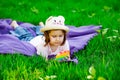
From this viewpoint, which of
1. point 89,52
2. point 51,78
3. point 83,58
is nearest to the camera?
point 51,78

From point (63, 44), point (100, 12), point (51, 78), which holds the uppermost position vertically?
point (100, 12)

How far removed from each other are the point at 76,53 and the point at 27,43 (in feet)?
2.26

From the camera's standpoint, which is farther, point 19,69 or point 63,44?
point 63,44

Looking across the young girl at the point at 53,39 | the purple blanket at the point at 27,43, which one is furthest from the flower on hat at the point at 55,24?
the purple blanket at the point at 27,43

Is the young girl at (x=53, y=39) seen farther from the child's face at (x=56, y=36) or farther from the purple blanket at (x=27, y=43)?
the purple blanket at (x=27, y=43)

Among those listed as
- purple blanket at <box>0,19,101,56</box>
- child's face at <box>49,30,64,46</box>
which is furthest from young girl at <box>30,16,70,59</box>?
purple blanket at <box>0,19,101,56</box>

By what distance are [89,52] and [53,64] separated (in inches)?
39.5

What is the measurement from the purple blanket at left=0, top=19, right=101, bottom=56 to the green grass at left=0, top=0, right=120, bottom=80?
0.14 m

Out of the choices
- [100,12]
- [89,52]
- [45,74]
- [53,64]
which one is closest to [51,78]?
[45,74]

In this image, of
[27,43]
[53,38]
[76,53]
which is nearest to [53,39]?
[53,38]

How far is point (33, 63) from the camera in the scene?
4391mm

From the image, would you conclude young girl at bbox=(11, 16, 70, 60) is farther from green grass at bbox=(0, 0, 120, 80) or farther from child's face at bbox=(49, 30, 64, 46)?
green grass at bbox=(0, 0, 120, 80)

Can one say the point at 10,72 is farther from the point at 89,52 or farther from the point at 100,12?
the point at 100,12

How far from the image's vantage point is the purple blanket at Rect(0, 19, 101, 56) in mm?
5035
